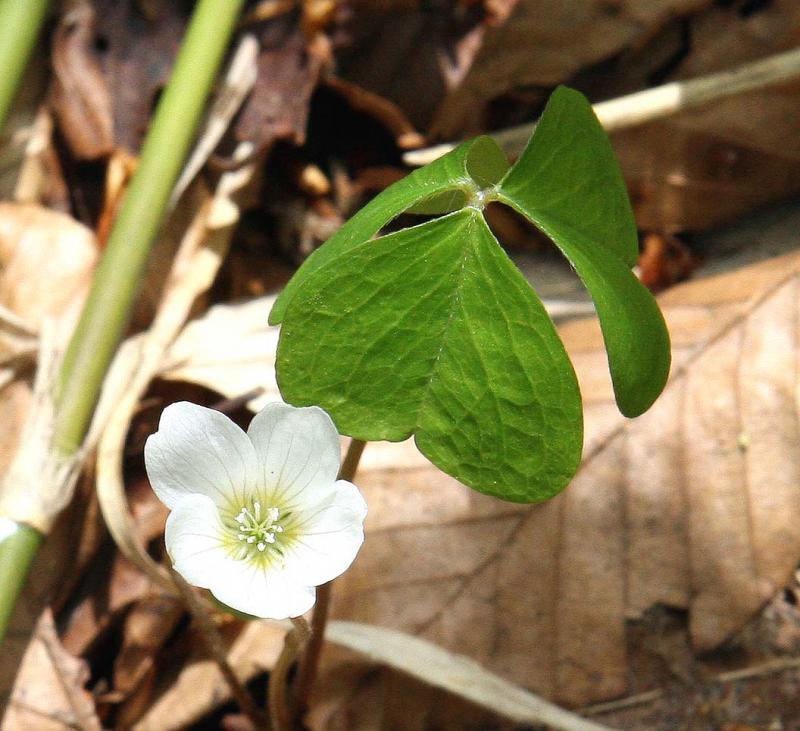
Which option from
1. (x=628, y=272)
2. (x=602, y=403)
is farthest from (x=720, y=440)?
(x=628, y=272)

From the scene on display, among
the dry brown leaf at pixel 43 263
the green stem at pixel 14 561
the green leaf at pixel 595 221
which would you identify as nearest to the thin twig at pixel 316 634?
the green leaf at pixel 595 221

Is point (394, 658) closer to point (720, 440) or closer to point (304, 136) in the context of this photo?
point (720, 440)

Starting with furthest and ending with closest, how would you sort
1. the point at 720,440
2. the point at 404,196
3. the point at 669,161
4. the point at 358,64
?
the point at 358,64 → the point at 669,161 → the point at 720,440 → the point at 404,196

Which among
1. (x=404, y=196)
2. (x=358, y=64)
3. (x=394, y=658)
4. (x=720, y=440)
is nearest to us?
(x=404, y=196)

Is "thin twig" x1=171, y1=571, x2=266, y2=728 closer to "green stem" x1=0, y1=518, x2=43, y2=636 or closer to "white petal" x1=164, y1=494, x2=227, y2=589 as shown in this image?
"white petal" x1=164, y1=494, x2=227, y2=589

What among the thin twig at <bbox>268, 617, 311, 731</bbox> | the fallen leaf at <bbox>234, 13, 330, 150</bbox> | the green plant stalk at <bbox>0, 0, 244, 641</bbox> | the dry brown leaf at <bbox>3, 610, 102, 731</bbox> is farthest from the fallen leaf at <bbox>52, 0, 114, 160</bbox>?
the thin twig at <bbox>268, 617, 311, 731</bbox>

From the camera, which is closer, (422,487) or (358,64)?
(422,487)

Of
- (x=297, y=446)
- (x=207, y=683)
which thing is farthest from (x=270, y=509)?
(x=207, y=683)

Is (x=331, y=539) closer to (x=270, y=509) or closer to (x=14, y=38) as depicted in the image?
(x=270, y=509)
